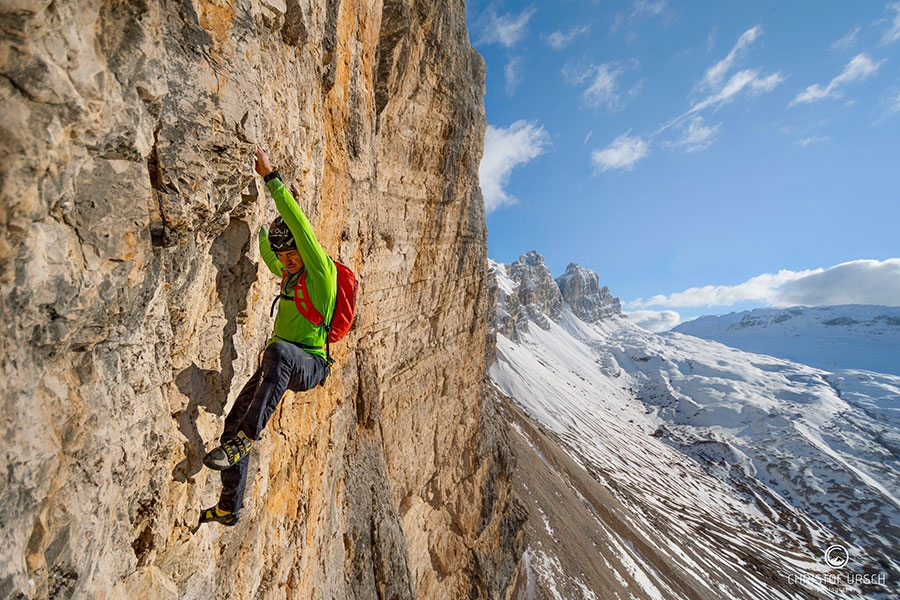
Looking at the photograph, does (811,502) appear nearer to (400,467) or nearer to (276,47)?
(400,467)

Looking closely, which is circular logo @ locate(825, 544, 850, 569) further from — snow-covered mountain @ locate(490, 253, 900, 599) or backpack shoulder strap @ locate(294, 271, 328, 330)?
backpack shoulder strap @ locate(294, 271, 328, 330)

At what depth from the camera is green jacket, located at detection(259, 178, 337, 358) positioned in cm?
402

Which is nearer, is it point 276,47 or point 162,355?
point 162,355

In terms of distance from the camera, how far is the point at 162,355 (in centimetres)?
358

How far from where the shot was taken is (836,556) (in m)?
72.1

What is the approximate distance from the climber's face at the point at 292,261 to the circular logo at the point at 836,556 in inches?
4315

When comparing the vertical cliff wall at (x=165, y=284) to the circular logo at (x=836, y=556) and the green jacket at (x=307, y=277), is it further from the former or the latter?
the circular logo at (x=836, y=556)

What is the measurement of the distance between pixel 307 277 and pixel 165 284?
128 centimetres

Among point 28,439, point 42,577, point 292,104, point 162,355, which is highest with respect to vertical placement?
point 292,104

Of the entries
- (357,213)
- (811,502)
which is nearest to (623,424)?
(811,502)

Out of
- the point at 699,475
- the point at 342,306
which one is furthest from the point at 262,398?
the point at 699,475

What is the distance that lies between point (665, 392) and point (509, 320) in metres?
69.4

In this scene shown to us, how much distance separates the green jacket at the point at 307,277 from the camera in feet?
13.2

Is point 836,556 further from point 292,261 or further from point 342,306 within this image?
point 292,261
